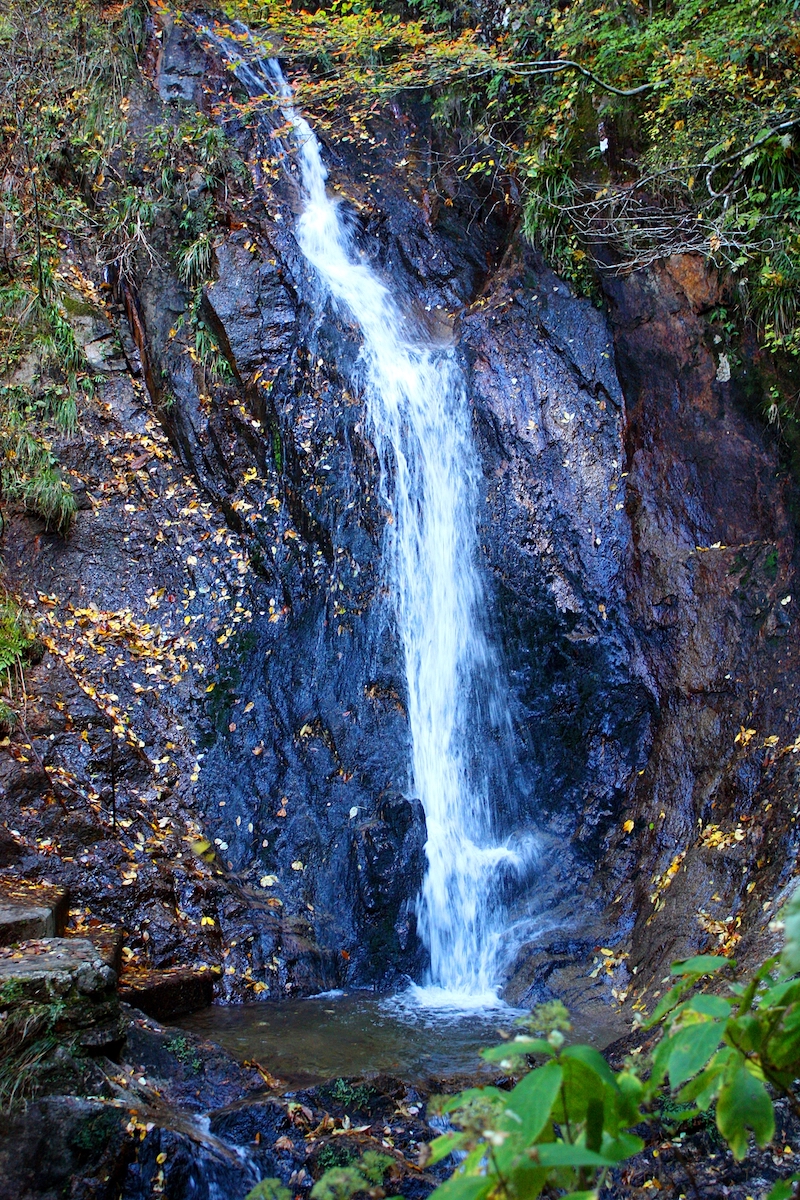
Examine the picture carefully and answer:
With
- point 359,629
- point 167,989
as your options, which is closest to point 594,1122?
point 167,989

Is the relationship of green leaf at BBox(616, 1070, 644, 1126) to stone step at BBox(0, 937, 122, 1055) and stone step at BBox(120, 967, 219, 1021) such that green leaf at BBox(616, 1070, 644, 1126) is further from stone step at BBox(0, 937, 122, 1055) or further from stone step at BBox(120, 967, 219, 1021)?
stone step at BBox(120, 967, 219, 1021)

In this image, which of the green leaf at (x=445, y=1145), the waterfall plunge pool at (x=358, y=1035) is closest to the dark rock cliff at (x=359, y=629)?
the waterfall plunge pool at (x=358, y=1035)

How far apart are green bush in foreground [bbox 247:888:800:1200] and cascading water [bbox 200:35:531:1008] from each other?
14.7ft

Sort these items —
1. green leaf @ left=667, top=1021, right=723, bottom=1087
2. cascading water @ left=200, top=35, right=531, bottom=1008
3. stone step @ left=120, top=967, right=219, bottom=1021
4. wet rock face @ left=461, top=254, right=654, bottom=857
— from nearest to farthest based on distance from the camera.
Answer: green leaf @ left=667, top=1021, right=723, bottom=1087
stone step @ left=120, top=967, right=219, bottom=1021
cascading water @ left=200, top=35, right=531, bottom=1008
wet rock face @ left=461, top=254, right=654, bottom=857

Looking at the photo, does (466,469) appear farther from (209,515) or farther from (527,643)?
Answer: (209,515)

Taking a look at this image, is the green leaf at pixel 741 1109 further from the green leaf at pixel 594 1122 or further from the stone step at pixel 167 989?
the stone step at pixel 167 989

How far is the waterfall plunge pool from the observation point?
14.1 ft

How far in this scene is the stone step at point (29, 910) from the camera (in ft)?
13.5

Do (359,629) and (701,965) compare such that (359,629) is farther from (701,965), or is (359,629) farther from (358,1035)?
(701,965)

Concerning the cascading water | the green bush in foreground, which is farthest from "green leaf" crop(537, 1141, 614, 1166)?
the cascading water

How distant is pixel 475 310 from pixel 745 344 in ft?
8.47

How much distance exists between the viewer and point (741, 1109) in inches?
50.6

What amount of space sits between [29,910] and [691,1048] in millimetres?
4051

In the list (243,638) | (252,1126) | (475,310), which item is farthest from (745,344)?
(252,1126)
